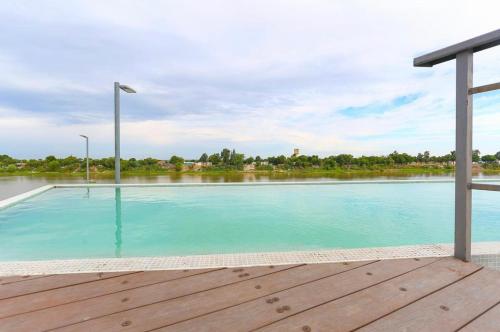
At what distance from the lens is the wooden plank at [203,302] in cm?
106

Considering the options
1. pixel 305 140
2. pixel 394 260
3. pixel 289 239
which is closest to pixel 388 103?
pixel 305 140

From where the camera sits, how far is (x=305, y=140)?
13320 mm

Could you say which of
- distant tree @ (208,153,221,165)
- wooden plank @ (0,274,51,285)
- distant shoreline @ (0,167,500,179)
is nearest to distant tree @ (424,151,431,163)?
distant shoreline @ (0,167,500,179)

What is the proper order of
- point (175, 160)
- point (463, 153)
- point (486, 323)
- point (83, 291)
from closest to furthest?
point (486, 323) → point (83, 291) → point (463, 153) → point (175, 160)

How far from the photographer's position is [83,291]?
1.32m

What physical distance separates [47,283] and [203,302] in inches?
35.5

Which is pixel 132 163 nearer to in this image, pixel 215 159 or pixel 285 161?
pixel 215 159

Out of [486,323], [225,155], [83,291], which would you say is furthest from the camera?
[225,155]

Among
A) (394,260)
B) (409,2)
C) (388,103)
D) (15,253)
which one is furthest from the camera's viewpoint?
(388,103)

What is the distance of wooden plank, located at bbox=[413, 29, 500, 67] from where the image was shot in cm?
152

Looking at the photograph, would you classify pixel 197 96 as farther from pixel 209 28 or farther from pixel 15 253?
pixel 15 253

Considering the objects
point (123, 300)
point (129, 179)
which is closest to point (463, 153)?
point (123, 300)

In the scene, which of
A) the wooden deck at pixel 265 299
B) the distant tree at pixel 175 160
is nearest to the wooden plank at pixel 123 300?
the wooden deck at pixel 265 299

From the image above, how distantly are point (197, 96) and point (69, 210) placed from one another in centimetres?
686
